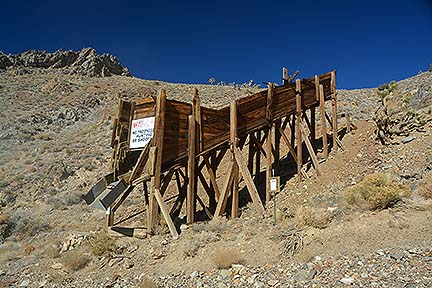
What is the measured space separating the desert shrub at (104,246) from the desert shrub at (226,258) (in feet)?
9.35

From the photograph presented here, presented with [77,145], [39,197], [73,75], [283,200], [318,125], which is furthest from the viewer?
[73,75]

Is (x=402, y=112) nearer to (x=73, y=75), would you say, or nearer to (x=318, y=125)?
(x=318, y=125)

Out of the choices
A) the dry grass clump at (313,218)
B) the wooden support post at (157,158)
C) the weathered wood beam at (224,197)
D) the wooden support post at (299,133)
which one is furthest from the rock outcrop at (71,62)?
the dry grass clump at (313,218)

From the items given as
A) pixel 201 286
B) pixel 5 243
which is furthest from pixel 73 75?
pixel 201 286

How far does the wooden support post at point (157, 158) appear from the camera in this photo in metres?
10.0

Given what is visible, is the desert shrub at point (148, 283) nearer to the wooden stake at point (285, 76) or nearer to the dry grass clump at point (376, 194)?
the dry grass clump at point (376, 194)

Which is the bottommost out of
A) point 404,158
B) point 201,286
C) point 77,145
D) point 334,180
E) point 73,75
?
point 201,286

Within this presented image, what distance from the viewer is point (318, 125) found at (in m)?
20.8

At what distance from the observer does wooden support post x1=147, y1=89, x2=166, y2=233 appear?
10.0 m

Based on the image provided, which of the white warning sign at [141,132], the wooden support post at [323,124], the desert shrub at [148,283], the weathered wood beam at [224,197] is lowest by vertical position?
the desert shrub at [148,283]

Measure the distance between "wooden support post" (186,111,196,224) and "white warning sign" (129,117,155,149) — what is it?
1.13 meters

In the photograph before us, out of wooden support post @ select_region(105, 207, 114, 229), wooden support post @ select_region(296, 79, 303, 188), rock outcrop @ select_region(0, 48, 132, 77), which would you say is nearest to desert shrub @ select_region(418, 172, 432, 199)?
wooden support post @ select_region(296, 79, 303, 188)

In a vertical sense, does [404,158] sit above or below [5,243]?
above

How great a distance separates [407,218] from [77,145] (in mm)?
22266
